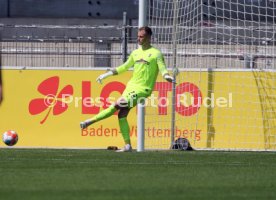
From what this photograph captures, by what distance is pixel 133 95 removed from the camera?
14.9 meters

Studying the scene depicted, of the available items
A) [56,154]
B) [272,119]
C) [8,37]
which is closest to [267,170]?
[56,154]

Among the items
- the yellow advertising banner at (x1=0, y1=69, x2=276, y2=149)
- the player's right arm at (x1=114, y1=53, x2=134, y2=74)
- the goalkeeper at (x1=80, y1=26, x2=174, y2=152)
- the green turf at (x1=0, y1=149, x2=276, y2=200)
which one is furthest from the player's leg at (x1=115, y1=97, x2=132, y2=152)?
the yellow advertising banner at (x1=0, y1=69, x2=276, y2=149)

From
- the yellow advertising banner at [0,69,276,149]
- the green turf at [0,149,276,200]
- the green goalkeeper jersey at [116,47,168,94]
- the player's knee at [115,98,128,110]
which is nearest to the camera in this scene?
the green turf at [0,149,276,200]

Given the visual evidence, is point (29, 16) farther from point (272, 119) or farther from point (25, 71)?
point (272, 119)

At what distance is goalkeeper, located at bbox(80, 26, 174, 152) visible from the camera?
48.8 ft

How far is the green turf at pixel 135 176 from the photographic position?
340 inches

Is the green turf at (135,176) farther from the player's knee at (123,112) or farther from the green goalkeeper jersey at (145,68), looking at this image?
the green goalkeeper jersey at (145,68)

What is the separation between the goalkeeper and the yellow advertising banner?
1.61 m

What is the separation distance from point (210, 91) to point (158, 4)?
2.36m

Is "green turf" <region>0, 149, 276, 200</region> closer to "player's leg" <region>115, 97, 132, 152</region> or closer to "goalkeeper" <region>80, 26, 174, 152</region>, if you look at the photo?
"player's leg" <region>115, 97, 132, 152</region>

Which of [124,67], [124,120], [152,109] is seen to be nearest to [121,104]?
[124,120]

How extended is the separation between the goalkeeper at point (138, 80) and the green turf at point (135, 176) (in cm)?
97

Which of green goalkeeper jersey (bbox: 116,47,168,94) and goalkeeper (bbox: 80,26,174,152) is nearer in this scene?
goalkeeper (bbox: 80,26,174,152)

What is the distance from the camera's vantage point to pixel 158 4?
17.9 m
